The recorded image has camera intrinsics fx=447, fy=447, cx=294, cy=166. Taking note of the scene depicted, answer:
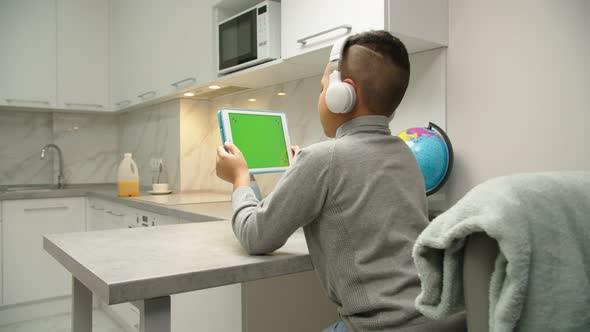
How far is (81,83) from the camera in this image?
3342 mm

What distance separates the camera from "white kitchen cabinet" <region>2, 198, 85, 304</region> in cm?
282

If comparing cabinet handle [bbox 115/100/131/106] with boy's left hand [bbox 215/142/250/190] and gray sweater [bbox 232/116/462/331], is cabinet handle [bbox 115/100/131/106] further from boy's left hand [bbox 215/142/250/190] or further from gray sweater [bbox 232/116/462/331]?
gray sweater [bbox 232/116/462/331]

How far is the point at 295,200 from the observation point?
0.84 metres

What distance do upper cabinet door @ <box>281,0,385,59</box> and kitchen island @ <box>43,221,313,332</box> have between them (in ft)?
2.29

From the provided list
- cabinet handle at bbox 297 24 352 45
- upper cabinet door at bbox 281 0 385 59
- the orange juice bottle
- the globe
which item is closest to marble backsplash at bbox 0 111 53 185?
the orange juice bottle

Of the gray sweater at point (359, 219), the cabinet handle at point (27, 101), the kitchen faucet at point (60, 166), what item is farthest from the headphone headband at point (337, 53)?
the kitchen faucet at point (60, 166)

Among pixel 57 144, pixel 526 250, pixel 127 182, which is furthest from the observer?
pixel 57 144

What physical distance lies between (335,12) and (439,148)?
1.85 feet

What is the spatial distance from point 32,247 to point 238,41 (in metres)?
2.03

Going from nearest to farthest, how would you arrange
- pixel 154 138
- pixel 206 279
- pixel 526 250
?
pixel 526 250
pixel 206 279
pixel 154 138

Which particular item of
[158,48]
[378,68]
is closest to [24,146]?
[158,48]

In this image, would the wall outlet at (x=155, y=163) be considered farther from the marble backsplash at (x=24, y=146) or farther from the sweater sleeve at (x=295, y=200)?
the sweater sleeve at (x=295, y=200)

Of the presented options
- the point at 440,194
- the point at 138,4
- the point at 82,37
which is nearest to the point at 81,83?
the point at 82,37

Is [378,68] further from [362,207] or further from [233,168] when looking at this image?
[233,168]
